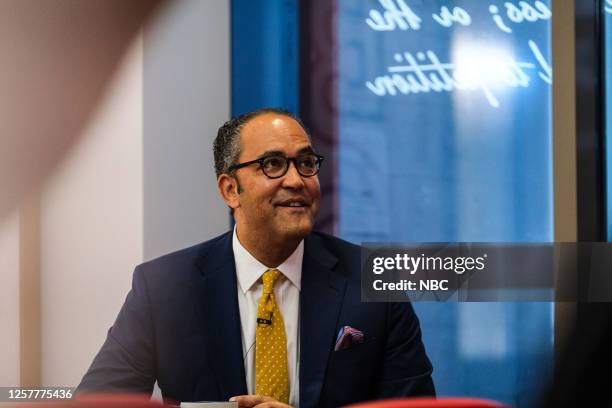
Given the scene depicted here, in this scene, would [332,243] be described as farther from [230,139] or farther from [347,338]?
[230,139]

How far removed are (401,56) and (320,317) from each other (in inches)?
31.9

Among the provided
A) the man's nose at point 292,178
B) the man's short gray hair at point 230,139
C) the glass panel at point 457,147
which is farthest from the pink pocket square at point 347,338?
the man's short gray hair at point 230,139

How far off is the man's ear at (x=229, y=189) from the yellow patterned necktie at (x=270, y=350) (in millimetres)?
238

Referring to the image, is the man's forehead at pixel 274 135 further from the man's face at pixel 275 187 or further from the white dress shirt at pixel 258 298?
the white dress shirt at pixel 258 298

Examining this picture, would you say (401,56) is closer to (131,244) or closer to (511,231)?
(511,231)

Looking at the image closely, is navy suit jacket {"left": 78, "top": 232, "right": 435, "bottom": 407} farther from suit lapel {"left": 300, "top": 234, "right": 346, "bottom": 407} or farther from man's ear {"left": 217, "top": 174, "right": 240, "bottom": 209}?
man's ear {"left": 217, "top": 174, "right": 240, "bottom": 209}

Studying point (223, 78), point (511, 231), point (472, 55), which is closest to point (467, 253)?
point (511, 231)

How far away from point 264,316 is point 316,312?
0.15 m

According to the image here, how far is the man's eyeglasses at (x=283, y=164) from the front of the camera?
245 cm

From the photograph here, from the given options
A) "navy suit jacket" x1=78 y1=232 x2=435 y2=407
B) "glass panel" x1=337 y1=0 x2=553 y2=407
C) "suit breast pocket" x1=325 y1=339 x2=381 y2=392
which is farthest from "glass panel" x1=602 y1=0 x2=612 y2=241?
"suit breast pocket" x1=325 y1=339 x2=381 y2=392

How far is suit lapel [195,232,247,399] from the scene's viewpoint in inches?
97.4

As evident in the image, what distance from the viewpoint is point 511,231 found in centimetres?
259

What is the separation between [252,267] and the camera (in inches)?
99.1

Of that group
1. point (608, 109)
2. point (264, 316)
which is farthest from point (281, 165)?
point (608, 109)
